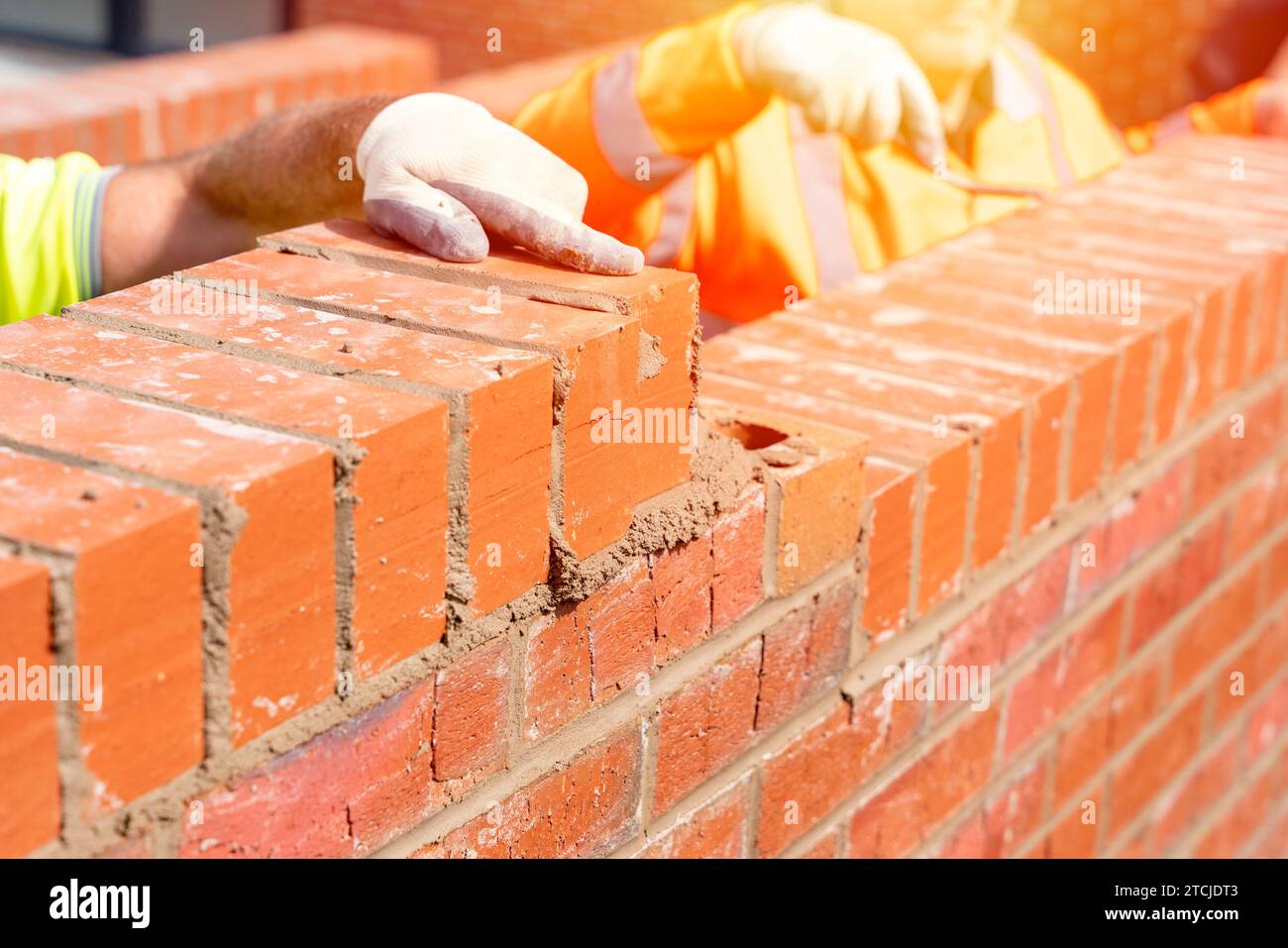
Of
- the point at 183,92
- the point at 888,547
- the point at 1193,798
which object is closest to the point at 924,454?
the point at 888,547

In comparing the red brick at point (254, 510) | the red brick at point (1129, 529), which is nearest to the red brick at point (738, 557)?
the red brick at point (254, 510)

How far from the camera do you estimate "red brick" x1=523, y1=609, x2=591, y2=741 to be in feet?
4.10

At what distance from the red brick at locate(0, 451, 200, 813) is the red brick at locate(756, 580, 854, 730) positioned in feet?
2.20

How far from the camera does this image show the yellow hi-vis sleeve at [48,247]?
6.85 feet

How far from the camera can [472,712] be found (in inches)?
47.3

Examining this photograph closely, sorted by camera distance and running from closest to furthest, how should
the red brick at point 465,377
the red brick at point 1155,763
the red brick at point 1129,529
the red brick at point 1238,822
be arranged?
the red brick at point 465,377, the red brick at point 1129,529, the red brick at point 1155,763, the red brick at point 1238,822

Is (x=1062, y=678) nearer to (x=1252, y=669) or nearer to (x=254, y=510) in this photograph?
(x=1252, y=669)

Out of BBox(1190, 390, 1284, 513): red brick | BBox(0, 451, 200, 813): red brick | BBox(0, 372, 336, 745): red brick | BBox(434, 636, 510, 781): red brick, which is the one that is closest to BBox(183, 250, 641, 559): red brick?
BBox(434, 636, 510, 781): red brick

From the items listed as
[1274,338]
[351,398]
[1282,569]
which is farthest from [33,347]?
[1282,569]

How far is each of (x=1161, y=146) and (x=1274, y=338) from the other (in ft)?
2.33

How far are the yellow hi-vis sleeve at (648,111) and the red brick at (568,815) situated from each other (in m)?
1.23

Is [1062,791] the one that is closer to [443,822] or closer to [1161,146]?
[443,822]

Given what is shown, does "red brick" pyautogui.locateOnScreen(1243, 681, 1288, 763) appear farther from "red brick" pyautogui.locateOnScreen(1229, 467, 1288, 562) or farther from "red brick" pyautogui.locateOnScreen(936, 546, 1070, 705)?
"red brick" pyautogui.locateOnScreen(936, 546, 1070, 705)

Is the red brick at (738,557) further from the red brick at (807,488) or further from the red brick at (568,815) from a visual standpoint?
the red brick at (568,815)
